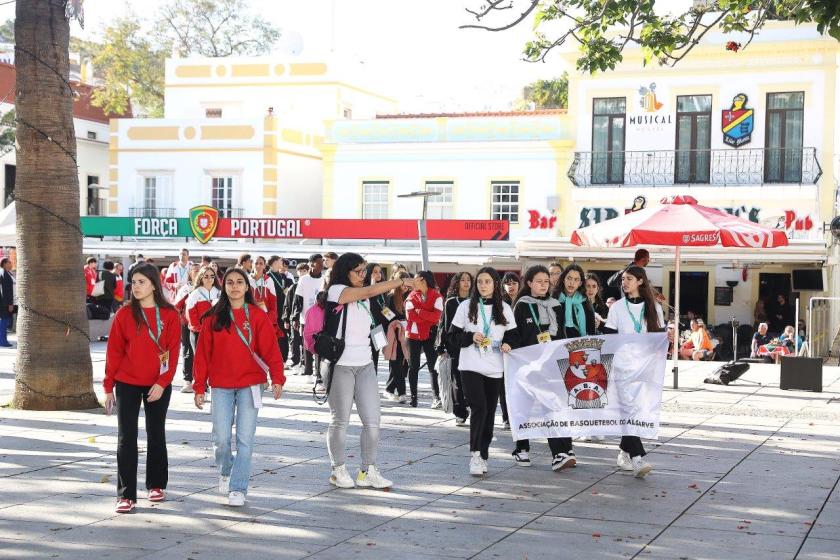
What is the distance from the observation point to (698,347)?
75.6ft

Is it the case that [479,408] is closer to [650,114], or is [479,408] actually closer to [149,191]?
[650,114]

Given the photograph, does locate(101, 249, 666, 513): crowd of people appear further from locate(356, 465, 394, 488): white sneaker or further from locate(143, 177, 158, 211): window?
locate(143, 177, 158, 211): window

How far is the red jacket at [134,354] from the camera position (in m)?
8.08

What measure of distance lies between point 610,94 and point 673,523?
79.2 ft

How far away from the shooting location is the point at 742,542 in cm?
742

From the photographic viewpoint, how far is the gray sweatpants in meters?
8.82

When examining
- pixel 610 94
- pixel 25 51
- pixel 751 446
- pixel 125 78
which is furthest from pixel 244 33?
pixel 751 446

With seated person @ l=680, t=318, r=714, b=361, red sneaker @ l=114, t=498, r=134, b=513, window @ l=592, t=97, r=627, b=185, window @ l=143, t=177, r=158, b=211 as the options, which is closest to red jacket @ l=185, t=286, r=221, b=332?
red sneaker @ l=114, t=498, r=134, b=513

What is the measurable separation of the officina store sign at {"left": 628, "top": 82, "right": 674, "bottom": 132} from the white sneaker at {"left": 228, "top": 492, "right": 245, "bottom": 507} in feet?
78.9

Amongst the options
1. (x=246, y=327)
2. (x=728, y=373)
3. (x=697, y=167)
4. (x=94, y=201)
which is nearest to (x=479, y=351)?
(x=246, y=327)

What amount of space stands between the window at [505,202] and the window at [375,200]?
128 inches

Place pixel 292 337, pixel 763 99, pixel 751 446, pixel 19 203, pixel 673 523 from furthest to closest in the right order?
1. pixel 763 99
2. pixel 292 337
3. pixel 19 203
4. pixel 751 446
5. pixel 673 523

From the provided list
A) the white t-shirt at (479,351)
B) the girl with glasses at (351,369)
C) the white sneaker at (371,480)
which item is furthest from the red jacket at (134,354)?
the white t-shirt at (479,351)

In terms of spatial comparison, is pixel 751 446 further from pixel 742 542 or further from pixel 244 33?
pixel 244 33
